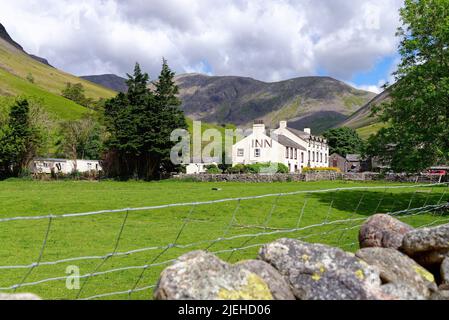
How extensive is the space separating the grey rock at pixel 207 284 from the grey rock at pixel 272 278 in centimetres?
15

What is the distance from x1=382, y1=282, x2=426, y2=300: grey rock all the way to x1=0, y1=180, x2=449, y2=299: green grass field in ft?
15.8

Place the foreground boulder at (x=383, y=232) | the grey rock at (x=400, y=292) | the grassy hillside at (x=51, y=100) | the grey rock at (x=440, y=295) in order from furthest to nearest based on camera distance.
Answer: the grassy hillside at (x=51, y=100), the foreground boulder at (x=383, y=232), the grey rock at (x=440, y=295), the grey rock at (x=400, y=292)

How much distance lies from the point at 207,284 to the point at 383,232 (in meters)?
6.25

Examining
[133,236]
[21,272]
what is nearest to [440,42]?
[133,236]

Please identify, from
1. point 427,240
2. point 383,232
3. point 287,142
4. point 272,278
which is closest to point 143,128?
point 287,142

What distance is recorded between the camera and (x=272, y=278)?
21.4ft

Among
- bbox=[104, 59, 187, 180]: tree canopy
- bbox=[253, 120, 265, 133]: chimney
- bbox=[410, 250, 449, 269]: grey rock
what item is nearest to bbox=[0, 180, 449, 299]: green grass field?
bbox=[410, 250, 449, 269]: grey rock

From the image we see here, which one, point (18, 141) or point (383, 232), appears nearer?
point (383, 232)

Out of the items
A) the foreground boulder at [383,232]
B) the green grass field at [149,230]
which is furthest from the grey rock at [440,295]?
the green grass field at [149,230]

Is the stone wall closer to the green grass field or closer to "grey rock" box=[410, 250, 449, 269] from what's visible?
the green grass field

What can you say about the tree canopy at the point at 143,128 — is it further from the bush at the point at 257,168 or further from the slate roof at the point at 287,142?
the slate roof at the point at 287,142

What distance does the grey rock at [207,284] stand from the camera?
574cm

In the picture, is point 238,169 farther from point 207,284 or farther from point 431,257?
point 207,284
